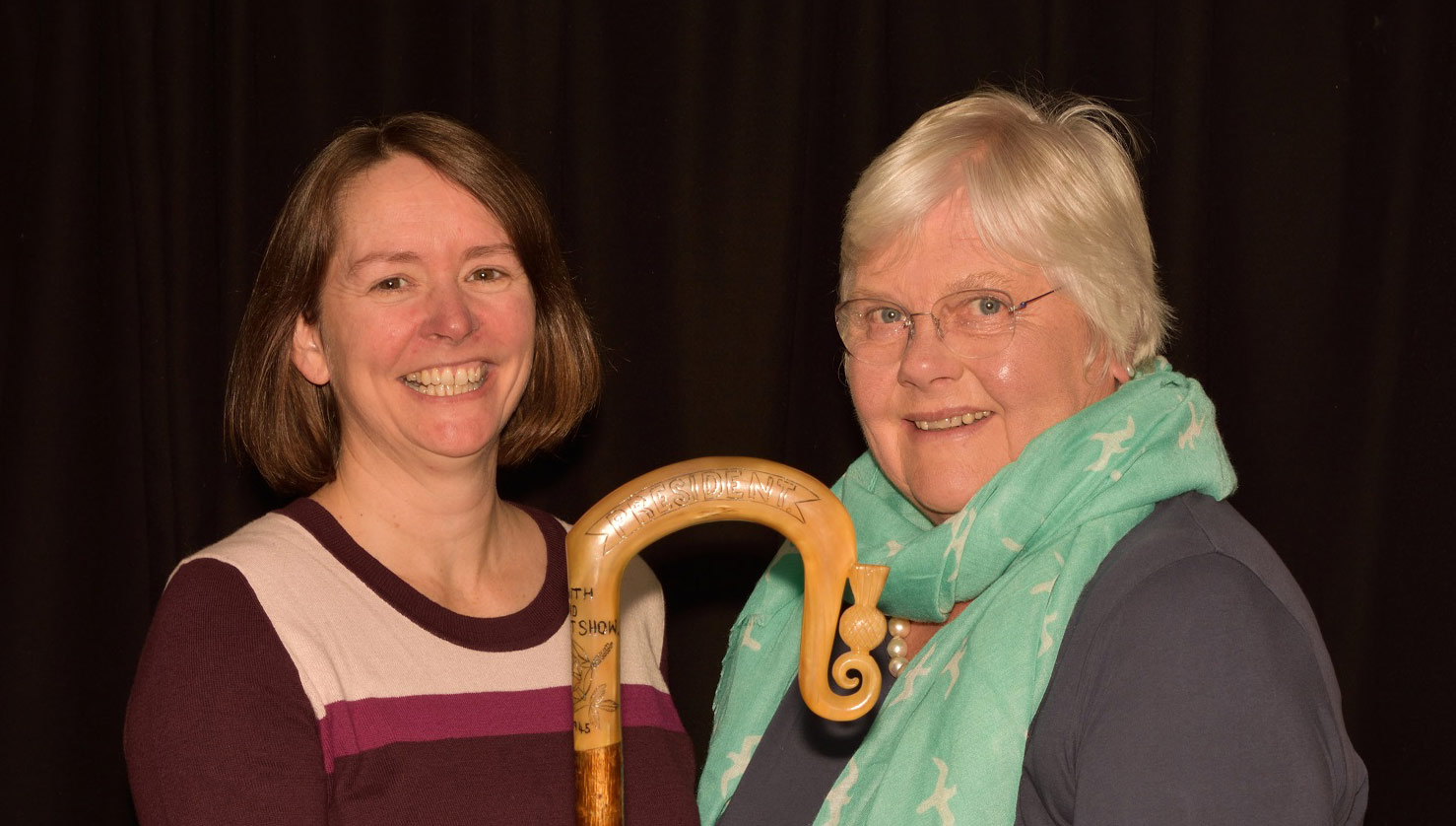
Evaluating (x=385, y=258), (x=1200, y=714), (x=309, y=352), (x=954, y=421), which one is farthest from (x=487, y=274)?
(x=1200, y=714)

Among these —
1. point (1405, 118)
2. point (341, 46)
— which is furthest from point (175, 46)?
point (1405, 118)

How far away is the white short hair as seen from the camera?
150 centimetres

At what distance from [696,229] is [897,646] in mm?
912

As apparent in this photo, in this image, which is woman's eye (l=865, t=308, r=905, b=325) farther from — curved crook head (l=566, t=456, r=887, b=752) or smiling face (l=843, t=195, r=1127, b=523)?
curved crook head (l=566, t=456, r=887, b=752)

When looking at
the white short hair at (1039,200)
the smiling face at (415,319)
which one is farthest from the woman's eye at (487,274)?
the white short hair at (1039,200)

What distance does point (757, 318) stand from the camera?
2225 millimetres

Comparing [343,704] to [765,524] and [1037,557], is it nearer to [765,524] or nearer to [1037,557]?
[765,524]

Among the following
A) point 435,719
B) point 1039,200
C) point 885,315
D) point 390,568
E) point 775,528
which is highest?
point 1039,200

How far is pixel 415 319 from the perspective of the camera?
159cm

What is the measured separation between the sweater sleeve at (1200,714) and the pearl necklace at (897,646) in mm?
296

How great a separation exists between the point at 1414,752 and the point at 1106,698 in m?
1.27

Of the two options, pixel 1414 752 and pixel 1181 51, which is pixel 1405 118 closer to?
pixel 1181 51

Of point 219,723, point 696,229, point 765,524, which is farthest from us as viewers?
point 696,229

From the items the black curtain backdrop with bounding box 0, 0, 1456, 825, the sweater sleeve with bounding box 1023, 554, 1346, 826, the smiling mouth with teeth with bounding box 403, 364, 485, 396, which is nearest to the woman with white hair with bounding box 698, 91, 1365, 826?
the sweater sleeve with bounding box 1023, 554, 1346, 826
